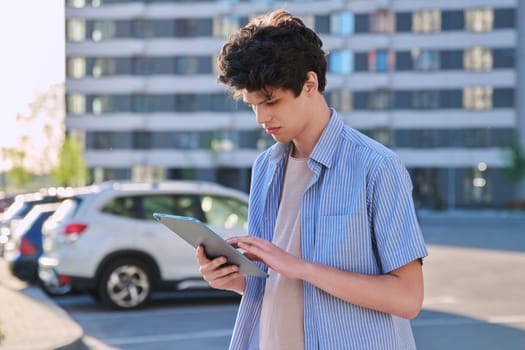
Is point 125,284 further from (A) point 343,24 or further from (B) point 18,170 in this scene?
(B) point 18,170

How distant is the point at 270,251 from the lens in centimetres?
237

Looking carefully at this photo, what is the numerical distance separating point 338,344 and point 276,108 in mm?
641

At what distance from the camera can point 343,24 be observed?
6712cm

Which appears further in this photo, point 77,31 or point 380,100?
point 77,31

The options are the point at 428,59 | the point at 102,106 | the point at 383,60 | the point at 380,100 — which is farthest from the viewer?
the point at 102,106

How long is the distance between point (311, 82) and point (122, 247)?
995 cm

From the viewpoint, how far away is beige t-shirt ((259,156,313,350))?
2.44 metres

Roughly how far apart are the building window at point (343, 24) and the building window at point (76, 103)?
19746 mm

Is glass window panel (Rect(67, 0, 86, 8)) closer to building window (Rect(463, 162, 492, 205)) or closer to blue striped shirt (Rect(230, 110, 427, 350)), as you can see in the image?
building window (Rect(463, 162, 492, 205))

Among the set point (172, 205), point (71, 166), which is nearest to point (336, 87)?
point (71, 166)

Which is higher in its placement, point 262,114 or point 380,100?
point 262,114

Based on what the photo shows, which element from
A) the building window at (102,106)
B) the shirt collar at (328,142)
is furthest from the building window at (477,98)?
the shirt collar at (328,142)

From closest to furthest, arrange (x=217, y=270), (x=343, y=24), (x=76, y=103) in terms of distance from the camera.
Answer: (x=217, y=270) → (x=343, y=24) → (x=76, y=103)

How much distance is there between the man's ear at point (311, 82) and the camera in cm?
245
